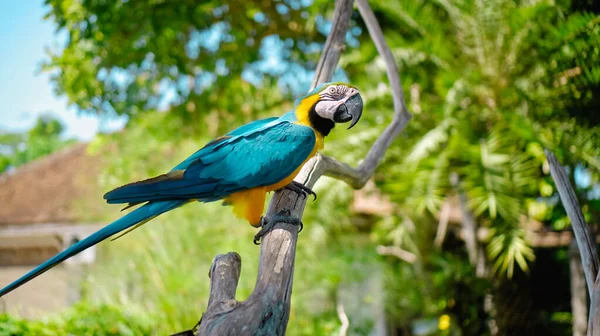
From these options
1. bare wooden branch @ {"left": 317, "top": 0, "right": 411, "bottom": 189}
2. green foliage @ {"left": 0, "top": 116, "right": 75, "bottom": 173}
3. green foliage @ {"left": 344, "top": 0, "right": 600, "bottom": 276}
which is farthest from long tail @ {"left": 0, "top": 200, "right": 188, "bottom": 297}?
green foliage @ {"left": 0, "top": 116, "right": 75, "bottom": 173}

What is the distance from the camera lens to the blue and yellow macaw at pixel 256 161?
1906mm

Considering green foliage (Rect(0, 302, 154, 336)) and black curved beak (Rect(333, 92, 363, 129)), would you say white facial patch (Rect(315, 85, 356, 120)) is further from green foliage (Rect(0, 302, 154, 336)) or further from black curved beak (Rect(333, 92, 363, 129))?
green foliage (Rect(0, 302, 154, 336))

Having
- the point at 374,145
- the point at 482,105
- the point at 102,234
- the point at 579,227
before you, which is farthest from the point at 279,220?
the point at 482,105

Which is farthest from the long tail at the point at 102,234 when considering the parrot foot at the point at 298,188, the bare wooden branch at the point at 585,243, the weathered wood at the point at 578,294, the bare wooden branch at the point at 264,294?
the weathered wood at the point at 578,294

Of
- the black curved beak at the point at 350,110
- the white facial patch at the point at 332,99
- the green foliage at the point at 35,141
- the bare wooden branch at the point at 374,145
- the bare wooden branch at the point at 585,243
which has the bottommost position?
the bare wooden branch at the point at 585,243

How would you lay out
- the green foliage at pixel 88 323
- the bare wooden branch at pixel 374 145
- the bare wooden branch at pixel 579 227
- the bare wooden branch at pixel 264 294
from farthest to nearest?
the green foliage at pixel 88 323, the bare wooden branch at pixel 374 145, the bare wooden branch at pixel 579 227, the bare wooden branch at pixel 264 294

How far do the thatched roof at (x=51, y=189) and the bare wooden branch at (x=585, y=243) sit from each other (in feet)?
19.6

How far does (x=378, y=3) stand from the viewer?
5.51 meters

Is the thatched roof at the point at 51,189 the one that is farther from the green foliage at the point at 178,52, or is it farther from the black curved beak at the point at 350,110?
the black curved beak at the point at 350,110

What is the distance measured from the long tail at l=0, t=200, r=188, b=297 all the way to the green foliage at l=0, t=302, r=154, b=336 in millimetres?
2251

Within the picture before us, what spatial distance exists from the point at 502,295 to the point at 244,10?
435cm

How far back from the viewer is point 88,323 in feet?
13.6

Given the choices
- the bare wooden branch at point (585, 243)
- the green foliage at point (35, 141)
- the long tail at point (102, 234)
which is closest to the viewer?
the long tail at point (102, 234)

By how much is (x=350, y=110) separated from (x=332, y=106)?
68 millimetres
